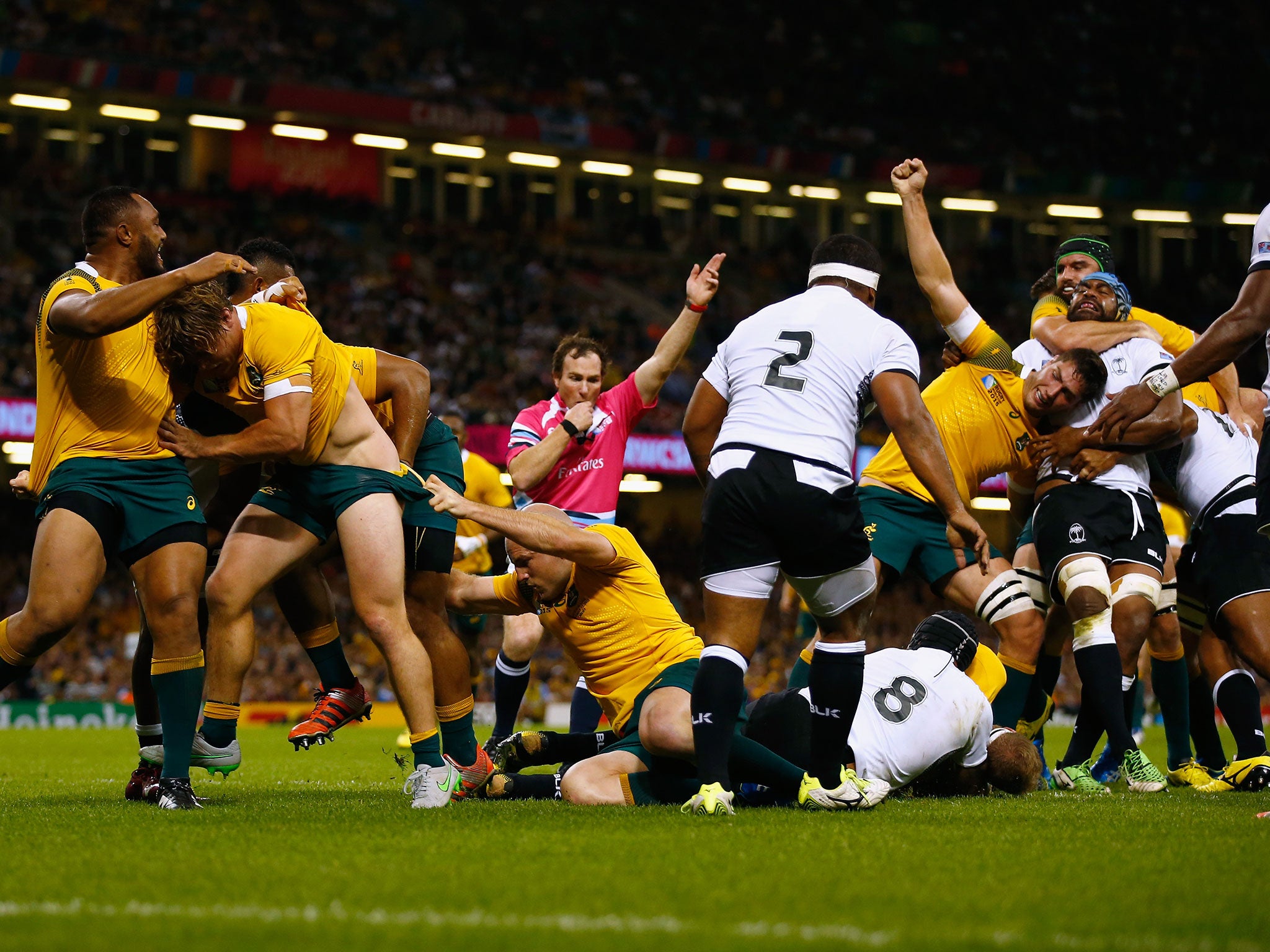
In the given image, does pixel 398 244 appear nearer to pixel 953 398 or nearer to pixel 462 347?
pixel 462 347

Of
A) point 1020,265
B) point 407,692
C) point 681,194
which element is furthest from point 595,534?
point 1020,265

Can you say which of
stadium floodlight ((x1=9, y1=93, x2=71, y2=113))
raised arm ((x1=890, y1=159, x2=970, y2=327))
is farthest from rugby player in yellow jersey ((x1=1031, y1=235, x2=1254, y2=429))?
stadium floodlight ((x1=9, y1=93, x2=71, y2=113))

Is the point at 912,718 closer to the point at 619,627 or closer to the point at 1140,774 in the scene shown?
the point at 619,627

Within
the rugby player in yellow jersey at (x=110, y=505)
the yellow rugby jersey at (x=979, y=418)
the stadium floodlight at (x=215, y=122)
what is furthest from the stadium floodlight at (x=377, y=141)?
the rugby player in yellow jersey at (x=110, y=505)

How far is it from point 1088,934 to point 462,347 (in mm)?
25586

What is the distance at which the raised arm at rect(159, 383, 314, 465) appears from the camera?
5.62m

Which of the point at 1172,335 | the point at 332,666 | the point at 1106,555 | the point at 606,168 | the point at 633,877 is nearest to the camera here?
the point at 633,877

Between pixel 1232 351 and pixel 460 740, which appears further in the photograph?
pixel 460 740

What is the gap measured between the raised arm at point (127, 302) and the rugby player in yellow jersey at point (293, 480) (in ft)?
1.19

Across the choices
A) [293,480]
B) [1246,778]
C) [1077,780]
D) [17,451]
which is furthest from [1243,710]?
[17,451]

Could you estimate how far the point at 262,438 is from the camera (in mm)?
5621

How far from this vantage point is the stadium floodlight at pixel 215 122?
100ft

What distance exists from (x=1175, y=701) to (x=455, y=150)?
2796 centimetres

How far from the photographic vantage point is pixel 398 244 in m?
31.2
